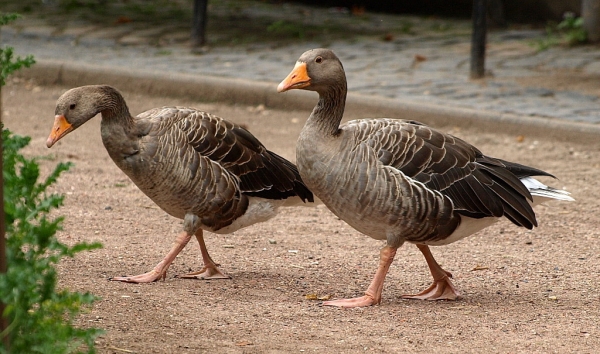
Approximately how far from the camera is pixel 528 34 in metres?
12.8

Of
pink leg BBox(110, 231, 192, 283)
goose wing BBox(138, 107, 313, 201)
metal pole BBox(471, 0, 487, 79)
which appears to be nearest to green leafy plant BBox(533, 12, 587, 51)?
metal pole BBox(471, 0, 487, 79)

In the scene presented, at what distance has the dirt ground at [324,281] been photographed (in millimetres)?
4113

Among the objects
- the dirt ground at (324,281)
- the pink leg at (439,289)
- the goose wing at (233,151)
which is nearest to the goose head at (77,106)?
the goose wing at (233,151)

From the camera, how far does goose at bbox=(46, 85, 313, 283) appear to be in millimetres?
4879

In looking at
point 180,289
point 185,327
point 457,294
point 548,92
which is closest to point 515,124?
point 548,92

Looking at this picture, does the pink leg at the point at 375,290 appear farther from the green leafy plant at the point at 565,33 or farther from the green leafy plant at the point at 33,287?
the green leafy plant at the point at 565,33

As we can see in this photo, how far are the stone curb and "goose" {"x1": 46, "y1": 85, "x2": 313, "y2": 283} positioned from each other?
3693 millimetres

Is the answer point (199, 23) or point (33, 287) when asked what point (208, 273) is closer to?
point (33, 287)

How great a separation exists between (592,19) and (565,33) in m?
1.02

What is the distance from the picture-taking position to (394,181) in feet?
15.1

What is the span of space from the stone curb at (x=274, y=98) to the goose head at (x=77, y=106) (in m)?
4.46

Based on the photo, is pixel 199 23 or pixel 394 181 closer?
pixel 394 181

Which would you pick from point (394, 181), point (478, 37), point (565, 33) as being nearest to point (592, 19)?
point (565, 33)

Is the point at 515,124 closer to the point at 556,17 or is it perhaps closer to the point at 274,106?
the point at 274,106
